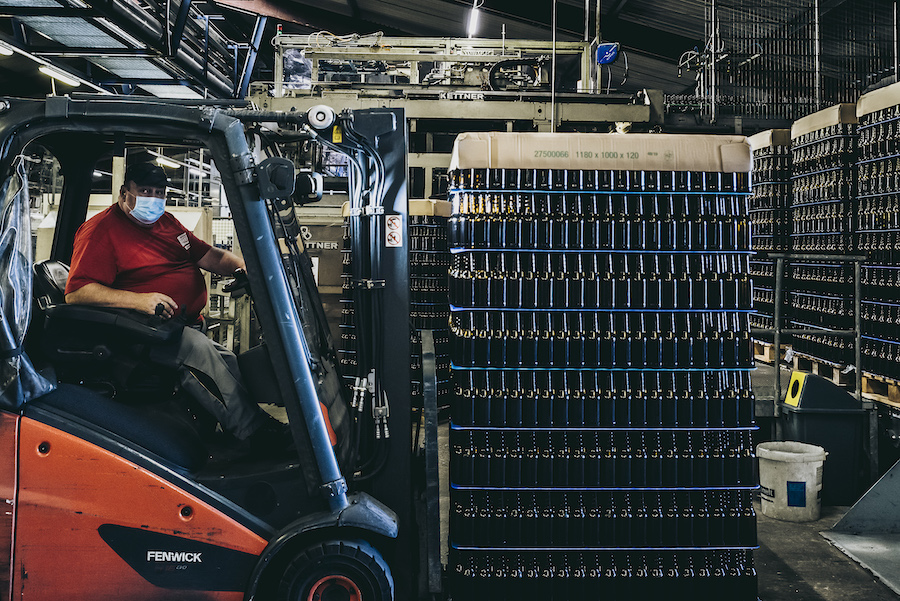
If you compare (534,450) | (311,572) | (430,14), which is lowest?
(311,572)

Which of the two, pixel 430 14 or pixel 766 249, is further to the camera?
pixel 430 14

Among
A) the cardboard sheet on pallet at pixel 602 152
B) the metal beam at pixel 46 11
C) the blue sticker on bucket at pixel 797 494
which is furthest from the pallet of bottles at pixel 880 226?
the metal beam at pixel 46 11

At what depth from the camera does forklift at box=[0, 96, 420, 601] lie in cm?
308

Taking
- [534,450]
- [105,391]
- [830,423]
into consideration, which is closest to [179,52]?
[105,391]

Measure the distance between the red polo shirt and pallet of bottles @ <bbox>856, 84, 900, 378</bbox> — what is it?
6.30 meters

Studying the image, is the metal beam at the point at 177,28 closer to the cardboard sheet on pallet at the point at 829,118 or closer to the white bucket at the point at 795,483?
the cardboard sheet on pallet at the point at 829,118

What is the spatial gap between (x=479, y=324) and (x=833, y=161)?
567 cm

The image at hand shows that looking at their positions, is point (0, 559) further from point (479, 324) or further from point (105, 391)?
point (479, 324)

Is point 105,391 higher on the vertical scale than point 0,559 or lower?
higher

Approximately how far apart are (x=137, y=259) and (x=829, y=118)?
7.33 metres

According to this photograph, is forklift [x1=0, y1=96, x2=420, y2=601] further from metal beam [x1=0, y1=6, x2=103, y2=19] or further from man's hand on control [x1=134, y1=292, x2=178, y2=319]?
metal beam [x1=0, y1=6, x2=103, y2=19]

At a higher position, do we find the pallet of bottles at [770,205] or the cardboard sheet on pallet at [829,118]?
the cardboard sheet on pallet at [829,118]

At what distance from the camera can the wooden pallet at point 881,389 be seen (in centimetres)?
651

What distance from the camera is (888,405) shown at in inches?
257
